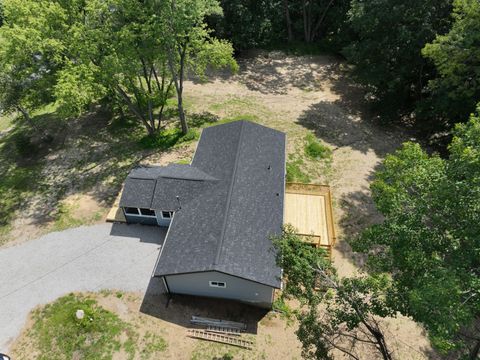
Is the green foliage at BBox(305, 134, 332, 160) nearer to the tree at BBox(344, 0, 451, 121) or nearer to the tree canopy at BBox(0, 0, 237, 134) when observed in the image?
the tree at BBox(344, 0, 451, 121)

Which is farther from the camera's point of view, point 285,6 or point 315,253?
point 285,6

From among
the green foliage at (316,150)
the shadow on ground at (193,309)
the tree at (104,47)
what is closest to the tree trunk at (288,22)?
the green foliage at (316,150)

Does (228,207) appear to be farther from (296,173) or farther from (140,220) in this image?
(296,173)

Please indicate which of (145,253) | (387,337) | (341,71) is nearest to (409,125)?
(341,71)

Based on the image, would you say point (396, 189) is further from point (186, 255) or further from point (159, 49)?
point (159, 49)

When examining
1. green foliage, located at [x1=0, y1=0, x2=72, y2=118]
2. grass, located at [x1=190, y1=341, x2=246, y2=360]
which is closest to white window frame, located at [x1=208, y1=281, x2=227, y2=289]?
grass, located at [x1=190, y1=341, x2=246, y2=360]

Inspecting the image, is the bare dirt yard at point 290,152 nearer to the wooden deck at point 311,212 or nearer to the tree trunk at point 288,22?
the wooden deck at point 311,212
